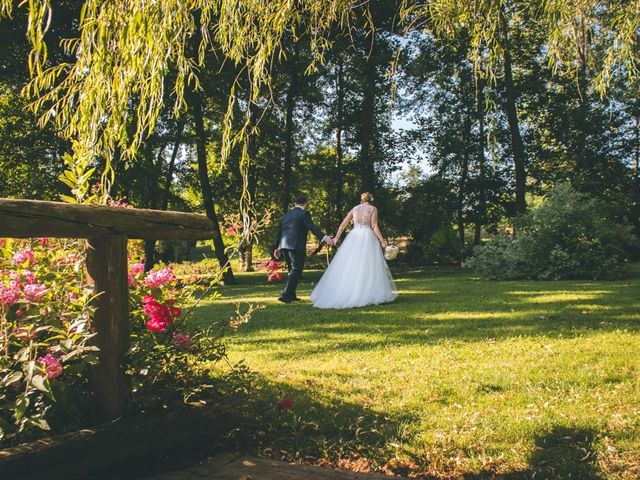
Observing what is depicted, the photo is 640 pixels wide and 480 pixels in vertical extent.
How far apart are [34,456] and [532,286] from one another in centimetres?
1227

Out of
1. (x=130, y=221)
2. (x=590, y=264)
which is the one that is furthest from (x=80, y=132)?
(x=590, y=264)

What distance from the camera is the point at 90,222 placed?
2.76m

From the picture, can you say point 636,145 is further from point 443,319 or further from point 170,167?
point 443,319

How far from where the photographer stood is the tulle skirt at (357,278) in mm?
10125

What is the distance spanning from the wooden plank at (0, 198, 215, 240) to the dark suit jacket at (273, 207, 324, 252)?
23.5 ft

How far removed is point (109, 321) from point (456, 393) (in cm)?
267

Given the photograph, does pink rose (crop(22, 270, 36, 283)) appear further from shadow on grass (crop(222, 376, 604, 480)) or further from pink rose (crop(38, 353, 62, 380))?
shadow on grass (crop(222, 376, 604, 480))

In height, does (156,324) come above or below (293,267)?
below

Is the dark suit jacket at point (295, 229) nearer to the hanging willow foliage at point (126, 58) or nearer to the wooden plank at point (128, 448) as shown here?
the hanging willow foliage at point (126, 58)

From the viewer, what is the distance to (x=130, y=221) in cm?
298

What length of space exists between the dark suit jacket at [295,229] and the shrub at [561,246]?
313 inches

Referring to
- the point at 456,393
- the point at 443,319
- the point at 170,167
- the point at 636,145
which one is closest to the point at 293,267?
the point at 443,319

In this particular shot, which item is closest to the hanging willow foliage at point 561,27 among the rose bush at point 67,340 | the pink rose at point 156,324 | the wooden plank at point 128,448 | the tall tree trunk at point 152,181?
the rose bush at point 67,340

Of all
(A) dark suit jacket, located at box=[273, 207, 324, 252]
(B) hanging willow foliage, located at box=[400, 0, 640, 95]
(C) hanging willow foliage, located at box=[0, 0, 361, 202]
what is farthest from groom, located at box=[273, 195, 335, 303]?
(C) hanging willow foliage, located at box=[0, 0, 361, 202]
